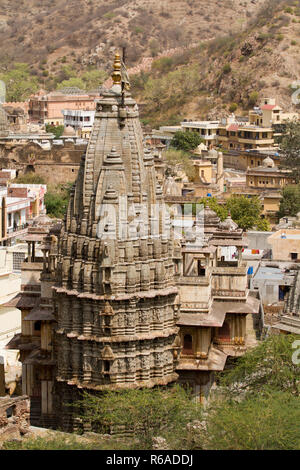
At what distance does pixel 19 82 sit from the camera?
14975 cm

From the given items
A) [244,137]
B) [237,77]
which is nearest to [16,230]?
[244,137]

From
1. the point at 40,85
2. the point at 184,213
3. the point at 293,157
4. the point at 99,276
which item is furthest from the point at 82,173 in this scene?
the point at 40,85

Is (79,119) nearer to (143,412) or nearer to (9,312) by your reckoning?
(9,312)

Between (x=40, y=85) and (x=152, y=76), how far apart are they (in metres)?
19.4

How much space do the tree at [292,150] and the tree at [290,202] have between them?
904 centimetres

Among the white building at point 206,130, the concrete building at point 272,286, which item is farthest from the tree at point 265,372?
the white building at point 206,130

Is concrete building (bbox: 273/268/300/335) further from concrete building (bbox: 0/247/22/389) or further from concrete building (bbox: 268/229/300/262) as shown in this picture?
concrete building (bbox: 268/229/300/262)

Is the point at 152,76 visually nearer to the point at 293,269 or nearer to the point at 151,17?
the point at 151,17

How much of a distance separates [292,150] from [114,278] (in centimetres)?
5626

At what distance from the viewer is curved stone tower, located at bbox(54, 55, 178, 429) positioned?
31.0 meters

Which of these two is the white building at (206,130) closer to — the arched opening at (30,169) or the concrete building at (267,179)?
the arched opening at (30,169)

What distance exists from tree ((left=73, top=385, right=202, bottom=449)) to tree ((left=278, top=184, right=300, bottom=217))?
40.6m

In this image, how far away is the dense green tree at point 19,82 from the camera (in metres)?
141

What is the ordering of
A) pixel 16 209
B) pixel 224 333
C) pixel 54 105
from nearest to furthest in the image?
pixel 224 333 < pixel 16 209 < pixel 54 105
